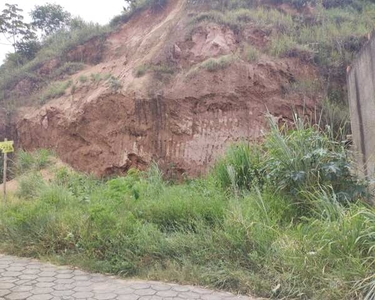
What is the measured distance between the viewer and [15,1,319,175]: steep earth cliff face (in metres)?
9.51

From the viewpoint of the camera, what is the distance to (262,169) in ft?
18.8

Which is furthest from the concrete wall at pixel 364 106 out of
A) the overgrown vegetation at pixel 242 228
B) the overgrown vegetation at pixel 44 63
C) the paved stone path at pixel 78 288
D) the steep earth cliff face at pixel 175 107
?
the overgrown vegetation at pixel 44 63

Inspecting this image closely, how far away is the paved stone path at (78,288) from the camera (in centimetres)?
373

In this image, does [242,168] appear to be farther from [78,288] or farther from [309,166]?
[78,288]

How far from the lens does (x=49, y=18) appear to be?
19.7 metres

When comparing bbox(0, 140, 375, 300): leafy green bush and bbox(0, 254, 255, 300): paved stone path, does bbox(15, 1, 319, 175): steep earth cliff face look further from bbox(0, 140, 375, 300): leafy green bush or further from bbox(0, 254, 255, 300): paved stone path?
bbox(0, 254, 255, 300): paved stone path

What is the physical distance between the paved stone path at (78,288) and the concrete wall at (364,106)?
303cm

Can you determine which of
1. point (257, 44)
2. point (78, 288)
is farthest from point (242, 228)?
point (257, 44)

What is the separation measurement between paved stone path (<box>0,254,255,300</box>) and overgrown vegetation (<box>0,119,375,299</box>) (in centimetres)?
18

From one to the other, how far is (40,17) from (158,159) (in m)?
14.3

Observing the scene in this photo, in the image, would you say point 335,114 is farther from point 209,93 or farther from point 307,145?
point 307,145

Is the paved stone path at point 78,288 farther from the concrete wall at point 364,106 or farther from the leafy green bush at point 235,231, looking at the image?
the concrete wall at point 364,106

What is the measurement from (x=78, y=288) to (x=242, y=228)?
1.96 m

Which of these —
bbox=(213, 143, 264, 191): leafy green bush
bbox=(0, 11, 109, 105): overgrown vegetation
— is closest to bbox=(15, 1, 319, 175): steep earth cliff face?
bbox=(0, 11, 109, 105): overgrown vegetation
